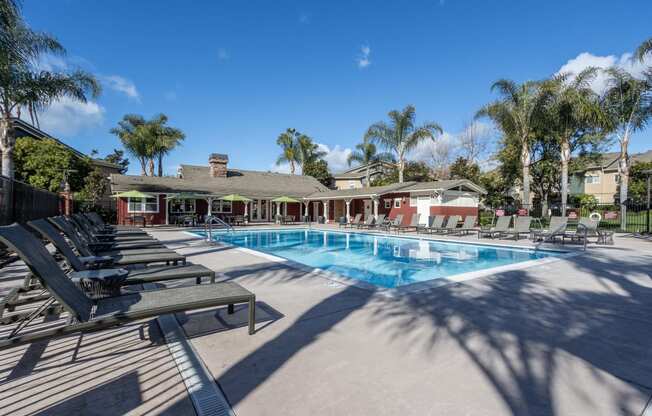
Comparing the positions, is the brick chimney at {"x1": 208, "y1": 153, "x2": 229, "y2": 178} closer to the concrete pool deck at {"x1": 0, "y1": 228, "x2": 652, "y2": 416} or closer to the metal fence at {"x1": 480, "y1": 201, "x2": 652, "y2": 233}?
the metal fence at {"x1": 480, "y1": 201, "x2": 652, "y2": 233}

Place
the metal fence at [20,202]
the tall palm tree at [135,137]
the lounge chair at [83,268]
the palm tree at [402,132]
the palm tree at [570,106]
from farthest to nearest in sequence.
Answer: the tall palm tree at [135,137] → the palm tree at [402,132] → the palm tree at [570,106] → the metal fence at [20,202] → the lounge chair at [83,268]

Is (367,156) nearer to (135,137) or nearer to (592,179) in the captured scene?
(135,137)

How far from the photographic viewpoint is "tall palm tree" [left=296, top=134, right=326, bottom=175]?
41000 mm

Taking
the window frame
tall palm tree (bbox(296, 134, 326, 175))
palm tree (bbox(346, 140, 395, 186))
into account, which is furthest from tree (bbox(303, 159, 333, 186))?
the window frame

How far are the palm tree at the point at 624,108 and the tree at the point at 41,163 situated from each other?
34069 millimetres

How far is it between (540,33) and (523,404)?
20.5 metres

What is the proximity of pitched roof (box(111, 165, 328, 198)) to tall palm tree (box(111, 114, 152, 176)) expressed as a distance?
5901mm

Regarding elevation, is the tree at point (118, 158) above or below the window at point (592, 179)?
above

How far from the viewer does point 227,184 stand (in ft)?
95.5

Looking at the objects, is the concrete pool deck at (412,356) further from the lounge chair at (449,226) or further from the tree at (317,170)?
the tree at (317,170)

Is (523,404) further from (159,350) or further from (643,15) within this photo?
(643,15)

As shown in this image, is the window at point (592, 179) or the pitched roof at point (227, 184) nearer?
the pitched roof at point (227, 184)

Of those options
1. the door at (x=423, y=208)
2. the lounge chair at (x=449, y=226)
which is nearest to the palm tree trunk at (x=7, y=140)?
the lounge chair at (x=449, y=226)

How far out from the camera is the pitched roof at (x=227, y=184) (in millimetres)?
24205
